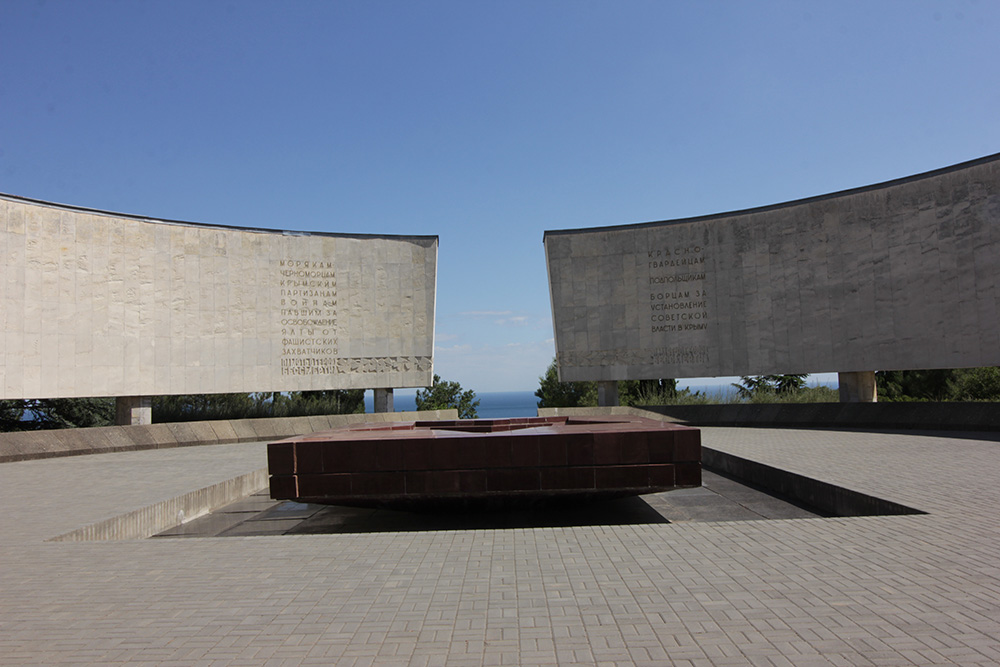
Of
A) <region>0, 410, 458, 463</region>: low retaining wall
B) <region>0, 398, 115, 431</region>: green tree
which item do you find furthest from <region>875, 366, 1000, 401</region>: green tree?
<region>0, 398, 115, 431</region>: green tree

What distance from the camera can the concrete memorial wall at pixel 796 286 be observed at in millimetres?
15328

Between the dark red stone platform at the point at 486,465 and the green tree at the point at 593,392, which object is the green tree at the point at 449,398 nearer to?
the green tree at the point at 593,392

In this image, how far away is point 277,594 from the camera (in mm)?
4125

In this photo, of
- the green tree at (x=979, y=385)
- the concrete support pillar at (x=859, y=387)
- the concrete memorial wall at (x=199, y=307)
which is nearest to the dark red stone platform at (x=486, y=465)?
the concrete memorial wall at (x=199, y=307)

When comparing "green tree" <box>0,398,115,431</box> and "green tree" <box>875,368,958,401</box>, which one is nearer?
"green tree" <box>0,398,115,431</box>

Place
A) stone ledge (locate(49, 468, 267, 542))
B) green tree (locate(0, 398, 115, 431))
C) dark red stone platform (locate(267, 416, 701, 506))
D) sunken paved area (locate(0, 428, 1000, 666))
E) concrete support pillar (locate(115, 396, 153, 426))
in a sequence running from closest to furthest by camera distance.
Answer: sunken paved area (locate(0, 428, 1000, 666))
stone ledge (locate(49, 468, 267, 542))
dark red stone platform (locate(267, 416, 701, 506))
concrete support pillar (locate(115, 396, 153, 426))
green tree (locate(0, 398, 115, 431))

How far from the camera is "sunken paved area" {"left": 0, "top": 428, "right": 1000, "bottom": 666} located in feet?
10.3

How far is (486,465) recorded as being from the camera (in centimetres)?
660

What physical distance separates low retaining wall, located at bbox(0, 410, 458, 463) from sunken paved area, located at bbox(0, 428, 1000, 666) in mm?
8208

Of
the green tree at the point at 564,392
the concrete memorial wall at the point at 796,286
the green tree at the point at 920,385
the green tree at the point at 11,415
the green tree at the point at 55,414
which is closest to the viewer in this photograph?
the concrete memorial wall at the point at 796,286

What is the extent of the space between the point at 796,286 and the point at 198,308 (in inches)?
642

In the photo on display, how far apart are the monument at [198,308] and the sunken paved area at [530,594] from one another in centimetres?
1077

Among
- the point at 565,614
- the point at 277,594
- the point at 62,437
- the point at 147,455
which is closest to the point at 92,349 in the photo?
the point at 62,437

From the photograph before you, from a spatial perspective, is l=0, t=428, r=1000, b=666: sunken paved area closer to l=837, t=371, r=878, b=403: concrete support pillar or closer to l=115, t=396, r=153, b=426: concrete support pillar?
l=115, t=396, r=153, b=426: concrete support pillar
